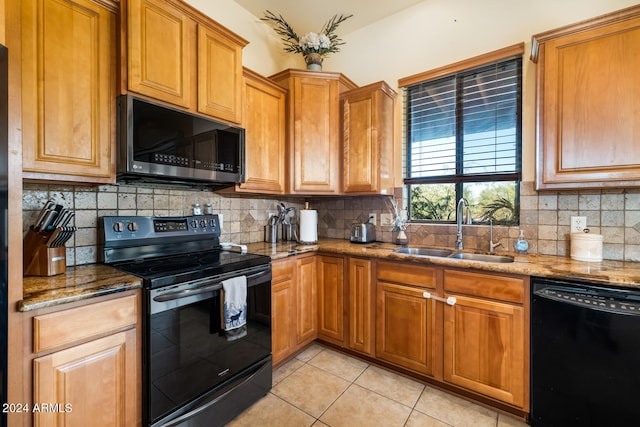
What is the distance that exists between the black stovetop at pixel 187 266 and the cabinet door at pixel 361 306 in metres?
0.74

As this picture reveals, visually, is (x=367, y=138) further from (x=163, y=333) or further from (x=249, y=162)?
(x=163, y=333)

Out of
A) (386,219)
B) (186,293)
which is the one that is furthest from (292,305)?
(386,219)

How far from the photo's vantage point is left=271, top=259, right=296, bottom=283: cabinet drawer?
2.02 metres

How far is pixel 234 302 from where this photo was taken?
5.25 ft

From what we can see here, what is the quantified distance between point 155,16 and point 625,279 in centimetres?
281

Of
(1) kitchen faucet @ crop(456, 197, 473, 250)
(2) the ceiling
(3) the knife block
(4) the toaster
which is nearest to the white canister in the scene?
(1) kitchen faucet @ crop(456, 197, 473, 250)

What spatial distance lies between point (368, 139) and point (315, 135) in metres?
0.48

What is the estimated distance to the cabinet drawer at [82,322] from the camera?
3.36 ft

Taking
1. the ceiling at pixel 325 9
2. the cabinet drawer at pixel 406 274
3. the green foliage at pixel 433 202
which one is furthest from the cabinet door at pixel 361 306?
the ceiling at pixel 325 9

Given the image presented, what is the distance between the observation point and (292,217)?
293cm

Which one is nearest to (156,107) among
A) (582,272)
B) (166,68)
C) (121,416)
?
(166,68)

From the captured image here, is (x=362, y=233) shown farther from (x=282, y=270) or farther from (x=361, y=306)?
(x=282, y=270)

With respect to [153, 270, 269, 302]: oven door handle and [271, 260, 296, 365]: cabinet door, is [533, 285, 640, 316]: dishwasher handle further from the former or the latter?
[153, 270, 269, 302]: oven door handle

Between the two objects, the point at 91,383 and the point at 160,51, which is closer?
the point at 91,383
